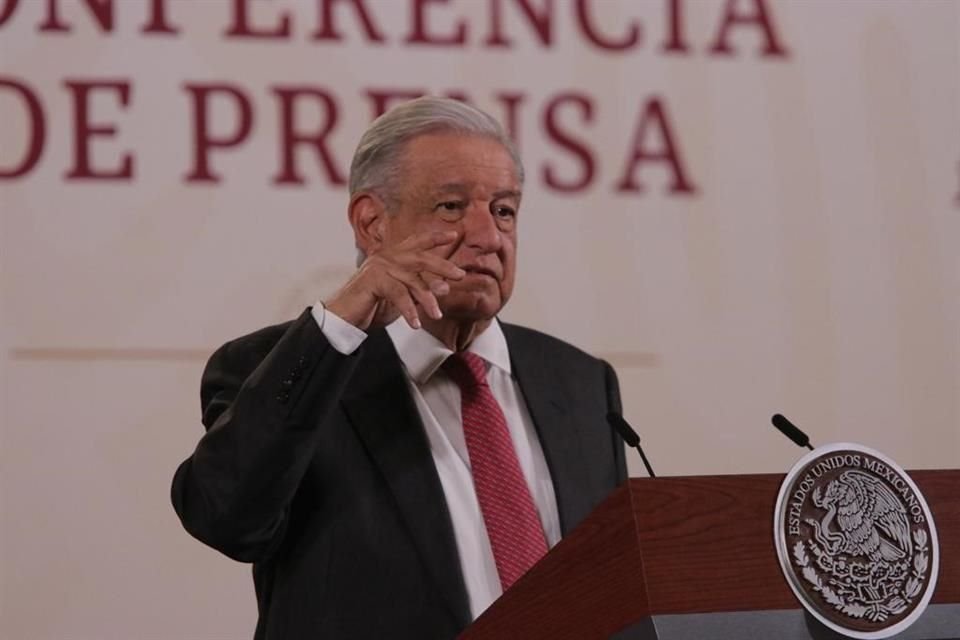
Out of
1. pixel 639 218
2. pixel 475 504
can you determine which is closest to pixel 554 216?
pixel 639 218

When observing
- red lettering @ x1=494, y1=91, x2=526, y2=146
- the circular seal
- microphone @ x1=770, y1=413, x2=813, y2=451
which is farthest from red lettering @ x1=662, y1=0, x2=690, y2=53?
the circular seal

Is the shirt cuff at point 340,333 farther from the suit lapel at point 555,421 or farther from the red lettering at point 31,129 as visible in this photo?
the red lettering at point 31,129

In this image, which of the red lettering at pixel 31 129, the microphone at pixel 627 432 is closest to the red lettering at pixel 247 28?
the red lettering at pixel 31 129

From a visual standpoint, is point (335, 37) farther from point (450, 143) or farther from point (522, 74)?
point (450, 143)

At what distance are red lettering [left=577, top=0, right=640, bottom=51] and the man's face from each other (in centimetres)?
123

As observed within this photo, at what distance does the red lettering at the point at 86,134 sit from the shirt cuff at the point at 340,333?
1450 mm

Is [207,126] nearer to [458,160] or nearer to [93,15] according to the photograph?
[93,15]

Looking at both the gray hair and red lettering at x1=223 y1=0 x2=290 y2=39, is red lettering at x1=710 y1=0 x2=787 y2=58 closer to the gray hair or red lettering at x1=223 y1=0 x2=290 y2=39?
red lettering at x1=223 y1=0 x2=290 y2=39

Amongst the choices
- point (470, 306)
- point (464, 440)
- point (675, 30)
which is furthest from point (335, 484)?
point (675, 30)

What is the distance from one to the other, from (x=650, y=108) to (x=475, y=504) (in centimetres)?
153

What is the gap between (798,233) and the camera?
392 cm

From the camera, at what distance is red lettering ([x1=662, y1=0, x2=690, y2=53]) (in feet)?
12.8

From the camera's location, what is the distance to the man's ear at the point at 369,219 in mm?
2746

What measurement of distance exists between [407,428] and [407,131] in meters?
0.45
